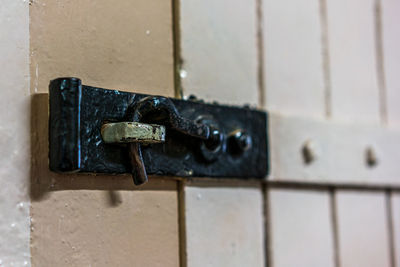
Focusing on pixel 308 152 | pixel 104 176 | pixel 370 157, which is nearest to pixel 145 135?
pixel 104 176

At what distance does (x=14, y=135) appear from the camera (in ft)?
1.47

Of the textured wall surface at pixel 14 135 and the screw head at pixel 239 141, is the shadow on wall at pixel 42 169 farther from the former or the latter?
the screw head at pixel 239 141

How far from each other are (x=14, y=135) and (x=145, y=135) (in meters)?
0.11

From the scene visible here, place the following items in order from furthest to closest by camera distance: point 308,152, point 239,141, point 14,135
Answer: point 308,152, point 239,141, point 14,135

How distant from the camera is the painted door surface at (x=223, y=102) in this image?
1.51 feet

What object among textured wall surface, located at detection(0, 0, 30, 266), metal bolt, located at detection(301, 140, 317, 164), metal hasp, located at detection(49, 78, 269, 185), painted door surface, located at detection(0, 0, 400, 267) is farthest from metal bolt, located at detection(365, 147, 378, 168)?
textured wall surface, located at detection(0, 0, 30, 266)

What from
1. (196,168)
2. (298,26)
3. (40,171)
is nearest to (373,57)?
(298,26)

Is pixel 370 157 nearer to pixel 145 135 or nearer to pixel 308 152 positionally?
pixel 308 152

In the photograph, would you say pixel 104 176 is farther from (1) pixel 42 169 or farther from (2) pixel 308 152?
(2) pixel 308 152

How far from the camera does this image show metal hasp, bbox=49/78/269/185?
449 millimetres

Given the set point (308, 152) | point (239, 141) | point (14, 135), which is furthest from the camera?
point (308, 152)

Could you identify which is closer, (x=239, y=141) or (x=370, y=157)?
(x=239, y=141)

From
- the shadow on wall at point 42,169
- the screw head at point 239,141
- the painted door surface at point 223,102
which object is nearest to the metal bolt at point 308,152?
the painted door surface at point 223,102

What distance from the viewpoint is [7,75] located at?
45cm
